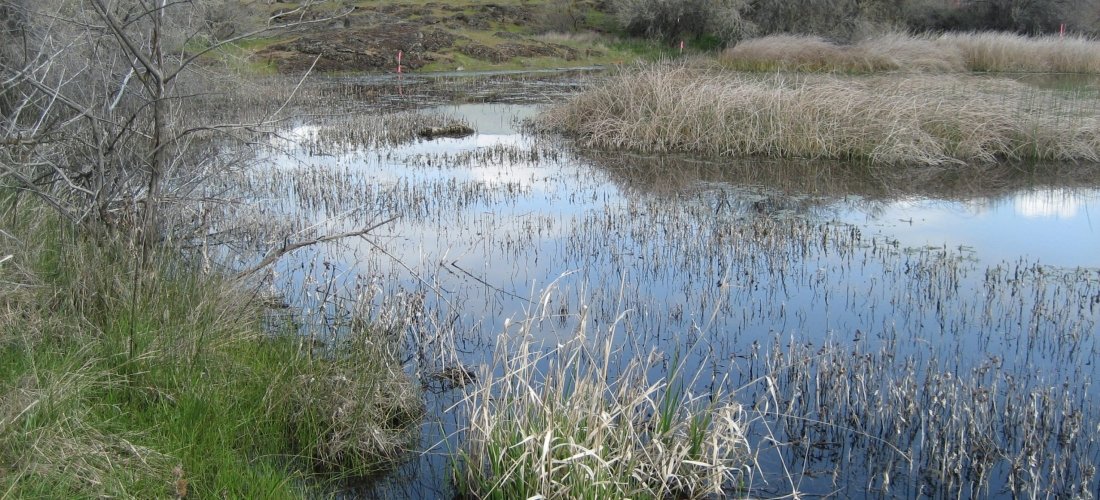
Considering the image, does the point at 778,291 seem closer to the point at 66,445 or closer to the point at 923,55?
the point at 66,445

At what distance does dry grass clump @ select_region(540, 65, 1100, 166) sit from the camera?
13.6 meters

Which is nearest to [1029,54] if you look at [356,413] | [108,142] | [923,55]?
[923,55]

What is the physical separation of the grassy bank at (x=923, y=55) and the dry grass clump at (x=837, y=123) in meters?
11.1

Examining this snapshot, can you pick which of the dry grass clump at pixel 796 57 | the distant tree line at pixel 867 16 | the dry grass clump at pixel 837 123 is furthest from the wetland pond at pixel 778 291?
the distant tree line at pixel 867 16

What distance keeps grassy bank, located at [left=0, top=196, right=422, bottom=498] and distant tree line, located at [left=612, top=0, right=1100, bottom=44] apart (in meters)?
33.5

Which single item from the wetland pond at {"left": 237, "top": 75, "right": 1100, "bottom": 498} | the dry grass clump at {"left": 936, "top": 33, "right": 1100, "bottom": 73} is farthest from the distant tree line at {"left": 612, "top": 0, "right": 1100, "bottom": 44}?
the wetland pond at {"left": 237, "top": 75, "right": 1100, "bottom": 498}

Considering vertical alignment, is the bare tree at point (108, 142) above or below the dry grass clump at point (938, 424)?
above

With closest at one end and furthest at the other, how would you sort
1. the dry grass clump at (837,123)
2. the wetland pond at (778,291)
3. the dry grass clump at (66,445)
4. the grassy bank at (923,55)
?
the dry grass clump at (66,445)
the wetland pond at (778,291)
the dry grass clump at (837,123)
the grassy bank at (923,55)

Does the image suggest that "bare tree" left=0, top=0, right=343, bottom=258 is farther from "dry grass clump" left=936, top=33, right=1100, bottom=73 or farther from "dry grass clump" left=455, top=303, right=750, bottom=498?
"dry grass clump" left=936, top=33, right=1100, bottom=73

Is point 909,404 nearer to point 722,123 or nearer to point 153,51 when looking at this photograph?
point 153,51

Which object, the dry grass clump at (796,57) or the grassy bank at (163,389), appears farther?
the dry grass clump at (796,57)

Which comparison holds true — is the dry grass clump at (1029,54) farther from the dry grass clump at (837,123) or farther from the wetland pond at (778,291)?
the wetland pond at (778,291)

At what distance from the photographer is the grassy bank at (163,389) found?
3.39 metres

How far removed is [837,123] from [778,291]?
25.2 ft
